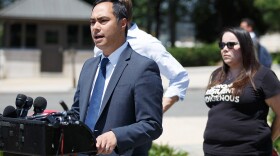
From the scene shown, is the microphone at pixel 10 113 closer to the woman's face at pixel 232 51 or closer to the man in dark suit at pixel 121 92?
the man in dark suit at pixel 121 92

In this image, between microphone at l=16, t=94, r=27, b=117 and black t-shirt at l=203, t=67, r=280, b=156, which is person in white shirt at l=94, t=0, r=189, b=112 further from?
microphone at l=16, t=94, r=27, b=117

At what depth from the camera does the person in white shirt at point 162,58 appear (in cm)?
468

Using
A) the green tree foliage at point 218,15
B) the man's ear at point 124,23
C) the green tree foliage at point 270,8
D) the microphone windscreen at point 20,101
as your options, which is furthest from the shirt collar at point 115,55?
the green tree foliage at point 218,15

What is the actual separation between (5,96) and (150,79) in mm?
18492

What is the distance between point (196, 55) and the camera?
2856 centimetres

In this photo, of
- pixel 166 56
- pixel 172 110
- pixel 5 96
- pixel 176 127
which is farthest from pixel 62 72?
pixel 166 56

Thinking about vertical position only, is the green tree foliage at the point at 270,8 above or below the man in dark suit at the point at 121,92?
above

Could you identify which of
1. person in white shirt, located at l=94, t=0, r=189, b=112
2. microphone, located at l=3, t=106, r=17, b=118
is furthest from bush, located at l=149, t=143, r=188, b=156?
microphone, located at l=3, t=106, r=17, b=118

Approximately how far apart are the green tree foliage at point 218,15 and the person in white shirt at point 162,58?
4159cm

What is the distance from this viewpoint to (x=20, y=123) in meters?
2.89

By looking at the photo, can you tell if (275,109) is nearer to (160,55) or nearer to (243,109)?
(243,109)

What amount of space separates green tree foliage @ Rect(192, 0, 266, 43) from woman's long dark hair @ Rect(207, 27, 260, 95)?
1632 inches

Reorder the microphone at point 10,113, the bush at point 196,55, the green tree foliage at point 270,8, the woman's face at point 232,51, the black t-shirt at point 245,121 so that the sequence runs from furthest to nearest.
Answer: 1. the green tree foliage at point 270,8
2. the bush at point 196,55
3. the woman's face at point 232,51
4. the black t-shirt at point 245,121
5. the microphone at point 10,113

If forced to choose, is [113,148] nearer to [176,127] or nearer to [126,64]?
[126,64]
